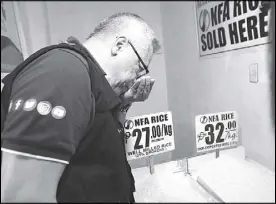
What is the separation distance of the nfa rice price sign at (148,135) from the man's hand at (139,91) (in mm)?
50

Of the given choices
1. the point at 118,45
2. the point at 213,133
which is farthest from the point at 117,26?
the point at 213,133

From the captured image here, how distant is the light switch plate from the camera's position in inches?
26.4

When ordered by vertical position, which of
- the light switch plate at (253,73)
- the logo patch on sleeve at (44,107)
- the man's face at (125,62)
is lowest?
the logo patch on sleeve at (44,107)

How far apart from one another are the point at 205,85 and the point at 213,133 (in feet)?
0.65

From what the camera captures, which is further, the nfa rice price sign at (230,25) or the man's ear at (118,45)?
the nfa rice price sign at (230,25)

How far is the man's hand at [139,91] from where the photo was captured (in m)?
0.58

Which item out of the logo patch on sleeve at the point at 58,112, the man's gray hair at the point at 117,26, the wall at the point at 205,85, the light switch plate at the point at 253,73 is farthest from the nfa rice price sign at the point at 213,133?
the logo patch on sleeve at the point at 58,112

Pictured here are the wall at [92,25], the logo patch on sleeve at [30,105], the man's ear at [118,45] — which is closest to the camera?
the logo patch on sleeve at [30,105]

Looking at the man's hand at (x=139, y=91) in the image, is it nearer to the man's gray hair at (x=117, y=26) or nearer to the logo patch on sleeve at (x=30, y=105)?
the man's gray hair at (x=117, y=26)

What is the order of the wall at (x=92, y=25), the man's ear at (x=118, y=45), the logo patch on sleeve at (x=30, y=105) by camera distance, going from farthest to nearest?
the wall at (x=92, y=25) < the man's ear at (x=118, y=45) < the logo patch on sleeve at (x=30, y=105)

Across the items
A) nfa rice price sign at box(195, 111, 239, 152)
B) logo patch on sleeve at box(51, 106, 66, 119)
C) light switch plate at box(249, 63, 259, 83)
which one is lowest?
nfa rice price sign at box(195, 111, 239, 152)

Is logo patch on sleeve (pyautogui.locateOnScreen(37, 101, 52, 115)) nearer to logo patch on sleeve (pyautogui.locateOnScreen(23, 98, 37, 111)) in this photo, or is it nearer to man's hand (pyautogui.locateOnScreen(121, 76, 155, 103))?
logo patch on sleeve (pyautogui.locateOnScreen(23, 98, 37, 111))

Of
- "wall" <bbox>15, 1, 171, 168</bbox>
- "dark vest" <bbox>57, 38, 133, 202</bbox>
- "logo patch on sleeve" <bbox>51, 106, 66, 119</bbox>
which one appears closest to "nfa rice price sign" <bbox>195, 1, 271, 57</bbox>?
"wall" <bbox>15, 1, 171, 168</bbox>

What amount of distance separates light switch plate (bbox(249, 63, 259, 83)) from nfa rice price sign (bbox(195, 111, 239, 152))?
14 centimetres
